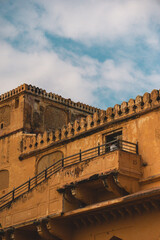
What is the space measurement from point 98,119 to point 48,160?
4.19 m

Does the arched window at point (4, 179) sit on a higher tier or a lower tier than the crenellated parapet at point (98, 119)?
lower

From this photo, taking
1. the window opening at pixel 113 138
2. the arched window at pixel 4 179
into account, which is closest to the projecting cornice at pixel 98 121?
the window opening at pixel 113 138

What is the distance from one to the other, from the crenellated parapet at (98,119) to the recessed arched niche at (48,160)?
0.67 metres

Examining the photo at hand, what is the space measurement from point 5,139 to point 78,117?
5.56 metres

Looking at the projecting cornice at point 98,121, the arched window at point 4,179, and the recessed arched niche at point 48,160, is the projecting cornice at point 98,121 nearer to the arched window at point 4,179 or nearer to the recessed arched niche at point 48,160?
the recessed arched niche at point 48,160

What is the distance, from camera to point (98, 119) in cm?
2464

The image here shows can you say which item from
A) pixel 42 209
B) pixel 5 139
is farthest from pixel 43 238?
pixel 5 139

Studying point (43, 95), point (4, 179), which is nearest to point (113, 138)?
point (4, 179)

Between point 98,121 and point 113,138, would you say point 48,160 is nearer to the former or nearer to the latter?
point 98,121

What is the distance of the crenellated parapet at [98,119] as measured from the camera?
22312 millimetres

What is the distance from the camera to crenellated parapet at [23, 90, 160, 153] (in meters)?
22.3

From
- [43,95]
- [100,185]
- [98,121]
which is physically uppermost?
[43,95]

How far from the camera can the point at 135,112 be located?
22719 mm

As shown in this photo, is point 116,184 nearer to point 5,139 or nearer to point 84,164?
point 84,164
